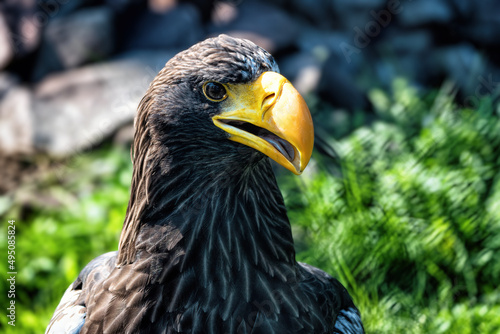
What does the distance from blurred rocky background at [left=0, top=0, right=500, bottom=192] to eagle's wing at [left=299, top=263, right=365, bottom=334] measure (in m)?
2.67

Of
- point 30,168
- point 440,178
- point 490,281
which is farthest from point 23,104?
point 490,281

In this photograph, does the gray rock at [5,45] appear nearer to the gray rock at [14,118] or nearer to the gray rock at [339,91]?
the gray rock at [14,118]

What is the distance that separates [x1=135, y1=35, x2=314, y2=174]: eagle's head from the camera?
174cm

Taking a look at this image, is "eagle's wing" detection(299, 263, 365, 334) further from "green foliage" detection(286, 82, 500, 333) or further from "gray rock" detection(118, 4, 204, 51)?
"gray rock" detection(118, 4, 204, 51)

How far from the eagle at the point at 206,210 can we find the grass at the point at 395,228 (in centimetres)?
130

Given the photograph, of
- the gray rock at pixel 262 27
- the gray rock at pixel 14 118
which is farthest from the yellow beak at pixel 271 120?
the gray rock at pixel 262 27

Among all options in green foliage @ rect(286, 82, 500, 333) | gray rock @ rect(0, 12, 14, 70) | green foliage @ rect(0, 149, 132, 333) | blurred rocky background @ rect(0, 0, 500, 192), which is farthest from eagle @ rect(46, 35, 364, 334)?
gray rock @ rect(0, 12, 14, 70)

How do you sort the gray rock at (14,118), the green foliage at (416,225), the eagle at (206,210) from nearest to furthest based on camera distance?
1. the eagle at (206,210)
2. the green foliage at (416,225)
3. the gray rock at (14,118)

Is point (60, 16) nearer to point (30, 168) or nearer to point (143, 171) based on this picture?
point (30, 168)

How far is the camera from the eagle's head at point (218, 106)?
1.74 meters

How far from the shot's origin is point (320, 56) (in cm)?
592

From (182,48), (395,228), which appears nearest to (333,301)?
(395,228)

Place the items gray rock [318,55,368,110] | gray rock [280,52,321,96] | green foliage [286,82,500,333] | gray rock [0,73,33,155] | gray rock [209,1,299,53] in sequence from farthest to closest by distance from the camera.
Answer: gray rock [209,1,299,53], gray rock [318,55,368,110], gray rock [280,52,321,96], gray rock [0,73,33,155], green foliage [286,82,500,333]

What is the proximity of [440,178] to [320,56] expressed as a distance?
8.79 ft
